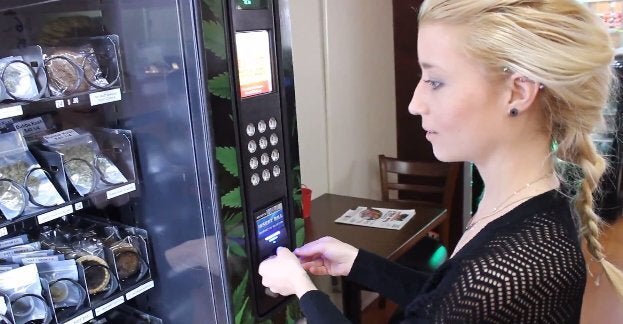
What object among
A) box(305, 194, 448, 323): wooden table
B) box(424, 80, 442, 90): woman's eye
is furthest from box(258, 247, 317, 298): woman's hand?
box(305, 194, 448, 323): wooden table

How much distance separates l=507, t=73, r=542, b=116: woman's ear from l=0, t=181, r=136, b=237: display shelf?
790 mm

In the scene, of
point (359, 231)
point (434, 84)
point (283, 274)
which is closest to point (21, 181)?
point (283, 274)

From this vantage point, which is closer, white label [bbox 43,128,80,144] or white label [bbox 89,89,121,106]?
white label [bbox 89,89,121,106]

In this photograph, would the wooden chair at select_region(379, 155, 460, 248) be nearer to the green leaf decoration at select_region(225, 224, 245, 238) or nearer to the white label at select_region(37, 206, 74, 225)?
the green leaf decoration at select_region(225, 224, 245, 238)

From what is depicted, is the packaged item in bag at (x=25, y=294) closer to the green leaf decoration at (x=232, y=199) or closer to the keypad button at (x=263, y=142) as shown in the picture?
the green leaf decoration at (x=232, y=199)

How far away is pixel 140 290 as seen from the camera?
1256mm

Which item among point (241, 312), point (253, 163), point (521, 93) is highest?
point (521, 93)

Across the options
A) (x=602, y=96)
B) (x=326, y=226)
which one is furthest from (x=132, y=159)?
(x=326, y=226)

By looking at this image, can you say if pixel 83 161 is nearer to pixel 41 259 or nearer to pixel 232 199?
pixel 41 259

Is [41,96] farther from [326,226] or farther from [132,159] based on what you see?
[326,226]

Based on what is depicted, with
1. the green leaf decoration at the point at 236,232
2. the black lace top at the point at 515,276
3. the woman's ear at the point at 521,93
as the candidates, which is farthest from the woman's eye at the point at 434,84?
the green leaf decoration at the point at 236,232

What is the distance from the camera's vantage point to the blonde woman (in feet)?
3.12

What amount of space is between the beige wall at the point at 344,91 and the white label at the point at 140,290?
4.81 feet

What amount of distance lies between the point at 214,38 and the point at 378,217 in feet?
5.02
